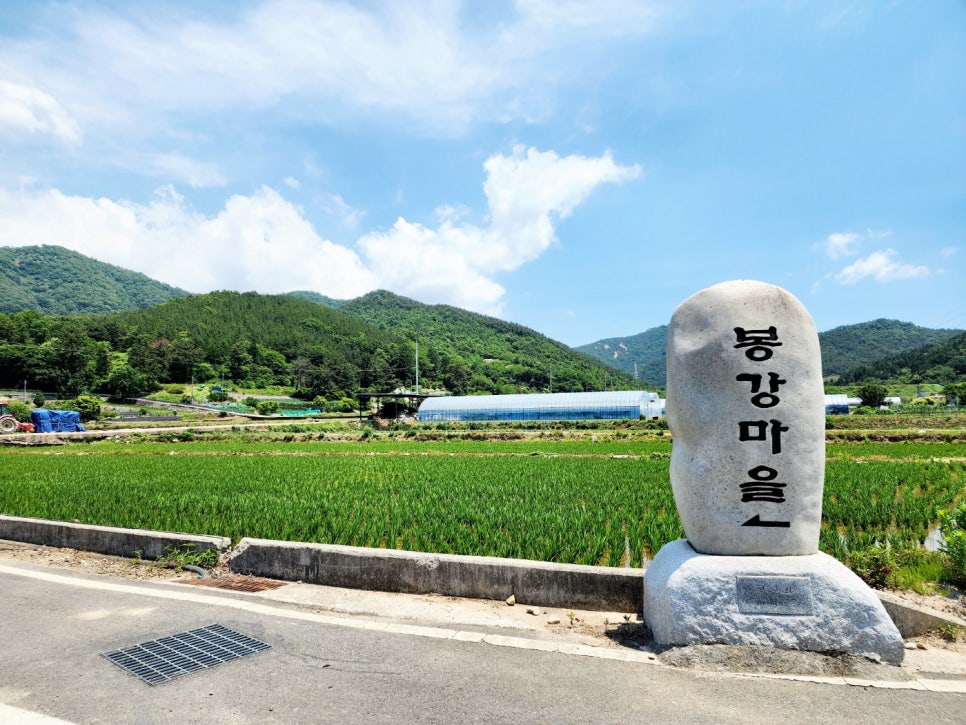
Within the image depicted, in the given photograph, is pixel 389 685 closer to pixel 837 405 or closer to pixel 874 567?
pixel 874 567

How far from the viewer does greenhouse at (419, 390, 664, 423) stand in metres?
47.8

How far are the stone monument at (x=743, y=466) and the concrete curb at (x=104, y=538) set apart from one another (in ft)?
17.1

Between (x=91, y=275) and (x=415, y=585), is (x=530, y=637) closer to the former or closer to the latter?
(x=415, y=585)

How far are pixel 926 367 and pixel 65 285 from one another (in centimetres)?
20947

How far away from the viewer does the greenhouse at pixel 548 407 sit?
4775 centimetres

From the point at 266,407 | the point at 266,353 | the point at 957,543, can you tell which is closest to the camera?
the point at 957,543

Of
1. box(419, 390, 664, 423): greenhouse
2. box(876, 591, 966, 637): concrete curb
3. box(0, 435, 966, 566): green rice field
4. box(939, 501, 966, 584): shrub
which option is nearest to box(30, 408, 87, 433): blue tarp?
box(0, 435, 966, 566): green rice field

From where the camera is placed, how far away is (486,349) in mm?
130125

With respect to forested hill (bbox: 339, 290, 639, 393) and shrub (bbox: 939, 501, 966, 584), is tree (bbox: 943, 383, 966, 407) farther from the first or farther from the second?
shrub (bbox: 939, 501, 966, 584)

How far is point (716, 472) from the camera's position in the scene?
14.4 ft

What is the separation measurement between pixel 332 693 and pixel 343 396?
7946 centimetres

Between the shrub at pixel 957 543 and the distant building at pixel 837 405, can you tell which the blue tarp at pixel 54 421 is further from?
the distant building at pixel 837 405

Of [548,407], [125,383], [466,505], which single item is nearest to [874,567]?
[466,505]

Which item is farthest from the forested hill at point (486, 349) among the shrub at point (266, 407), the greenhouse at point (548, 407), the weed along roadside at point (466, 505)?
the weed along roadside at point (466, 505)
